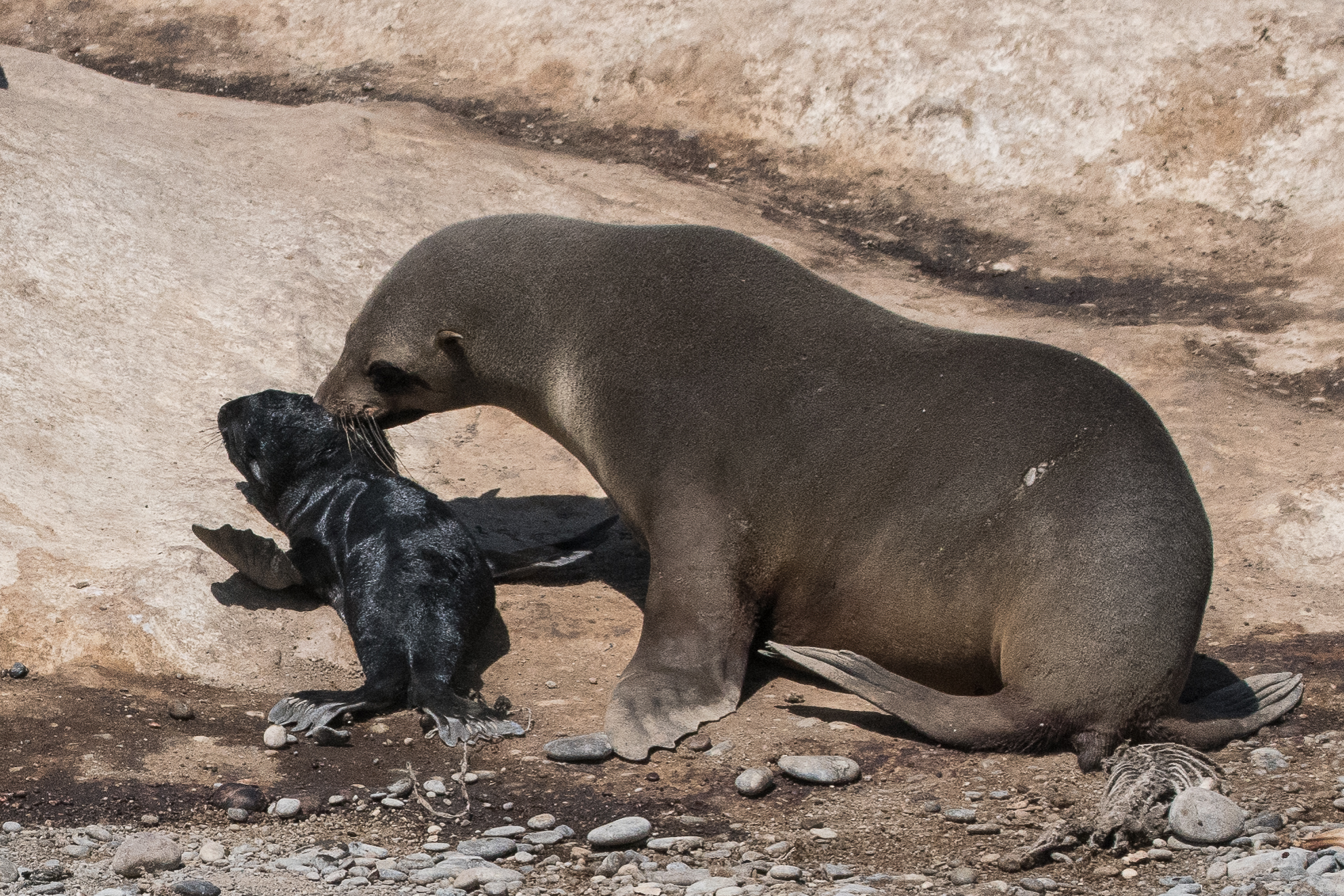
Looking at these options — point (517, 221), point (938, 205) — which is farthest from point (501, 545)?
point (938, 205)

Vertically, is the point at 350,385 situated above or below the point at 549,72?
below

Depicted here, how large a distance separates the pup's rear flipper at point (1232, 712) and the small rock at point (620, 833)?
1795mm

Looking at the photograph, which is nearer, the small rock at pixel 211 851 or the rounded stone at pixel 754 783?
the small rock at pixel 211 851

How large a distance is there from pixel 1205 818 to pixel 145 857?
3.04 m

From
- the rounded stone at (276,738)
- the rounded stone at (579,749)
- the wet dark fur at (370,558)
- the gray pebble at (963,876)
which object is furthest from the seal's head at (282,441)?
the gray pebble at (963,876)

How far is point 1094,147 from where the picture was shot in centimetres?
1148

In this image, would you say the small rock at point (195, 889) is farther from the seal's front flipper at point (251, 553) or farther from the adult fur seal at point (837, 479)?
the seal's front flipper at point (251, 553)

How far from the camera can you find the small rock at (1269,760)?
450cm

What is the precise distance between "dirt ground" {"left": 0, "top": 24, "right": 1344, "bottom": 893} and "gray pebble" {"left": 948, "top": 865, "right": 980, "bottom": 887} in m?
0.06

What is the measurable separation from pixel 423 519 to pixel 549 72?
8101 mm

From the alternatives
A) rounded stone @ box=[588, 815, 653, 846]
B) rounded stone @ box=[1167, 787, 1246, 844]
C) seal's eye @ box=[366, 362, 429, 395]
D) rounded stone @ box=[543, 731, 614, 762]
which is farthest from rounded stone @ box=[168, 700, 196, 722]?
rounded stone @ box=[1167, 787, 1246, 844]

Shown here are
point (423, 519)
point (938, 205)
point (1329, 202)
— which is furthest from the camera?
point (938, 205)

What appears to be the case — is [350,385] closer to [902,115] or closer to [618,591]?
[618,591]

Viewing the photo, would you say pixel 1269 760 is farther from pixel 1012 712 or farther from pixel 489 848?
pixel 489 848
